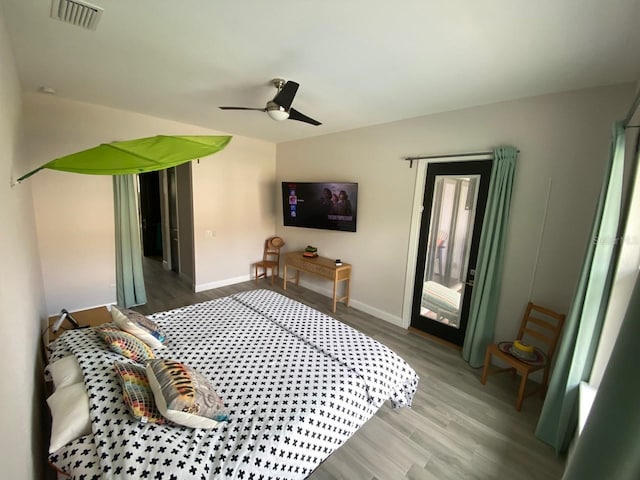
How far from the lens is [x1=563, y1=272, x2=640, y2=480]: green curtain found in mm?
445

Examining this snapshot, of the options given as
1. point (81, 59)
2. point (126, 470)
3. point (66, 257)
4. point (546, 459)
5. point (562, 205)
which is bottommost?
point (546, 459)

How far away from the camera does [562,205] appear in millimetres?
2264

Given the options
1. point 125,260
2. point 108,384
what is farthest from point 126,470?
point 125,260

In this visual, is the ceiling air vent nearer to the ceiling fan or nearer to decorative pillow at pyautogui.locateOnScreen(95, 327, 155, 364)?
the ceiling fan

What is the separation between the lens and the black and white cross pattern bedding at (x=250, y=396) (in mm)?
1107

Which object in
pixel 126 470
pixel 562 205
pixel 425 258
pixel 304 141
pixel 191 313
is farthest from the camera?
pixel 304 141

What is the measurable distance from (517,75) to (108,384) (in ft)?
11.0

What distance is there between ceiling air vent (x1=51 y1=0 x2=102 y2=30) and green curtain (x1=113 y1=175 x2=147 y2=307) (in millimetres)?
2184

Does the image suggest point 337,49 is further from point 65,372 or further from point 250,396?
point 65,372

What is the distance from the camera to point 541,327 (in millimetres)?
2416

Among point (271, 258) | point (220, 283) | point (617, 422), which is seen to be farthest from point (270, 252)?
point (617, 422)

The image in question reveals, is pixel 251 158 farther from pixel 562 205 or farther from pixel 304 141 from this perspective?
pixel 562 205

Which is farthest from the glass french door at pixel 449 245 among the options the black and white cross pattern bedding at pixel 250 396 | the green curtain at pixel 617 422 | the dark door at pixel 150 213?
the dark door at pixel 150 213

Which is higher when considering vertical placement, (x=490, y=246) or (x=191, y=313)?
(x=490, y=246)
